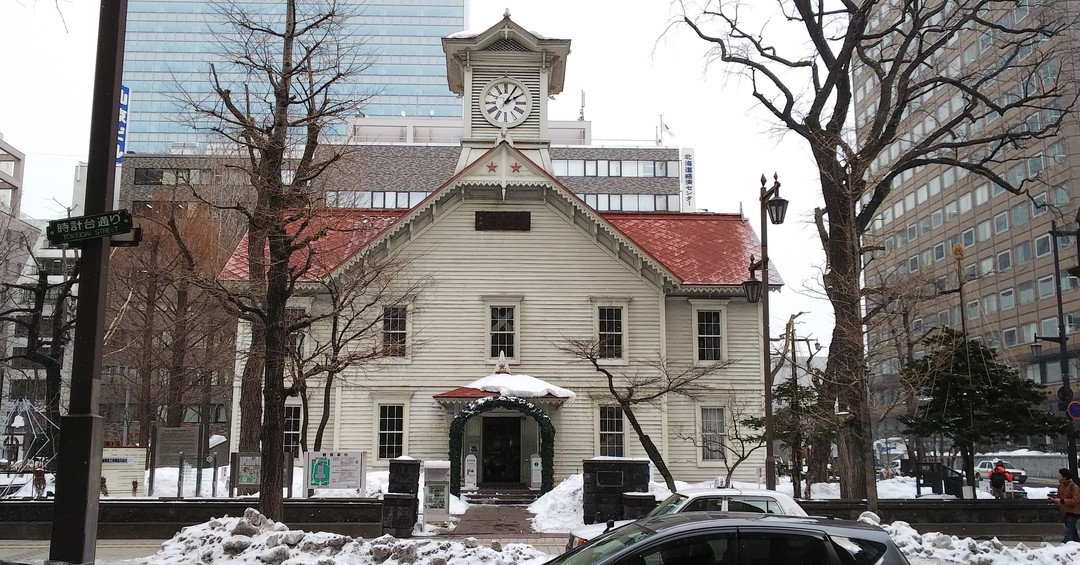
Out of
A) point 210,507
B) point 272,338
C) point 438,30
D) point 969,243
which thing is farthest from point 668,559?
point 438,30

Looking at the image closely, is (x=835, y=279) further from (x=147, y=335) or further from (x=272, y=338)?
(x=147, y=335)

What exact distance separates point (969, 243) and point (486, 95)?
183 feet

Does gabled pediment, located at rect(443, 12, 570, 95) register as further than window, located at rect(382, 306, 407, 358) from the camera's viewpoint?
Yes

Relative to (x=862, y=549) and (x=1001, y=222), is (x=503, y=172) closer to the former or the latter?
(x=862, y=549)

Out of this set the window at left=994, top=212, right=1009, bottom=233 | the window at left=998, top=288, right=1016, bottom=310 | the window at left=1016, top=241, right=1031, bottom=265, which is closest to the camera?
the window at left=1016, top=241, right=1031, bottom=265

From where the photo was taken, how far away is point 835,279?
20453 mm

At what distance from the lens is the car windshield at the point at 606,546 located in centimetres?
699

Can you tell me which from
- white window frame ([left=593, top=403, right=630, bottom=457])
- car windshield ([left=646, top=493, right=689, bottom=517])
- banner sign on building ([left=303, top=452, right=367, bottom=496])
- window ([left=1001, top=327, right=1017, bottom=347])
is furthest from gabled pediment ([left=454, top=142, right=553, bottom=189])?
window ([left=1001, top=327, right=1017, bottom=347])

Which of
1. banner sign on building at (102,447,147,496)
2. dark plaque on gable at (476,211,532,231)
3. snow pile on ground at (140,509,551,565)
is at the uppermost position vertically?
dark plaque on gable at (476,211,532,231)

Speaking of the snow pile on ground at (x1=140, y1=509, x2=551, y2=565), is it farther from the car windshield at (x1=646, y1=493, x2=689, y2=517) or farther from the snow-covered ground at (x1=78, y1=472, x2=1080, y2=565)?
the car windshield at (x1=646, y1=493, x2=689, y2=517)

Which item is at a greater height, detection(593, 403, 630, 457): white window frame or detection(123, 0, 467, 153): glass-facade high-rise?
detection(123, 0, 467, 153): glass-facade high-rise

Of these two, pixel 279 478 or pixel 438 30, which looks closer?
pixel 279 478

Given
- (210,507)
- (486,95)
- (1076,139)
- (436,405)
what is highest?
(1076,139)

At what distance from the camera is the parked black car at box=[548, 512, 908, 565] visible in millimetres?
6742
